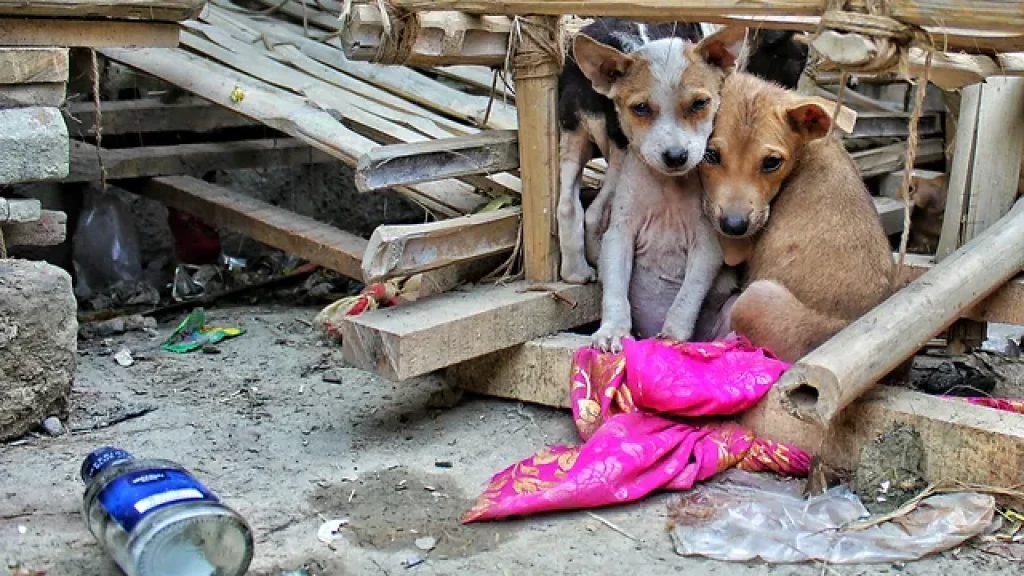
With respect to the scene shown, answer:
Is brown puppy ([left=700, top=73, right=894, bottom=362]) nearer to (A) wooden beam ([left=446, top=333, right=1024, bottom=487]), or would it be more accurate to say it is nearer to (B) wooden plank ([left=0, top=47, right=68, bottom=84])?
(A) wooden beam ([left=446, top=333, right=1024, bottom=487])

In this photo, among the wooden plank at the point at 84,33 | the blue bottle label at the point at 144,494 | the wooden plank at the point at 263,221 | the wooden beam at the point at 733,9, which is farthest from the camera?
the wooden plank at the point at 263,221

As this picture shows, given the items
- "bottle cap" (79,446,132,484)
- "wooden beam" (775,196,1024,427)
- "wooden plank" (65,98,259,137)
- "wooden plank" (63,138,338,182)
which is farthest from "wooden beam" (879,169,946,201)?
"bottle cap" (79,446,132,484)

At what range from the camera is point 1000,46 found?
3258 mm

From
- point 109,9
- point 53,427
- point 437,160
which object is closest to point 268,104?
point 109,9

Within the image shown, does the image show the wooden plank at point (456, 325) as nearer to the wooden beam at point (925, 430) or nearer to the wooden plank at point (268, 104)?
the wooden beam at point (925, 430)

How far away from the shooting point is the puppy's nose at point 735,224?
445cm

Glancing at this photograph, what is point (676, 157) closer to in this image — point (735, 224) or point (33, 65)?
point (735, 224)

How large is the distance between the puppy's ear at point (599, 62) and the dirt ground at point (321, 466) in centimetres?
128

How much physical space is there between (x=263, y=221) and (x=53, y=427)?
2.06m

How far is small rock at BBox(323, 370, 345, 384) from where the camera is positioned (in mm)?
5070

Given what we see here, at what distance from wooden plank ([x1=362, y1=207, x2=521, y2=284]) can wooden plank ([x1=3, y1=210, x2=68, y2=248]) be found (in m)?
1.27

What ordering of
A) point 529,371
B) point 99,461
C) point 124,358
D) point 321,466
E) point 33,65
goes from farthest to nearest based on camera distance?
1. point 124,358
2. point 529,371
3. point 33,65
4. point 321,466
5. point 99,461

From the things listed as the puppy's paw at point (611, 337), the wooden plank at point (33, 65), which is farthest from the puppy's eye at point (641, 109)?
the wooden plank at point (33, 65)

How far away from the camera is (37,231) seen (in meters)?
4.61
